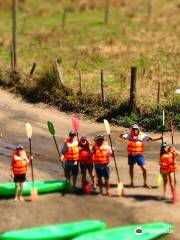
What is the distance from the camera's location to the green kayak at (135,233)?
52.3 feet

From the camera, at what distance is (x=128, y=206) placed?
18156mm

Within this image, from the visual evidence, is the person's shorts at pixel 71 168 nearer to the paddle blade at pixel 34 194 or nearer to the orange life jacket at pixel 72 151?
the orange life jacket at pixel 72 151

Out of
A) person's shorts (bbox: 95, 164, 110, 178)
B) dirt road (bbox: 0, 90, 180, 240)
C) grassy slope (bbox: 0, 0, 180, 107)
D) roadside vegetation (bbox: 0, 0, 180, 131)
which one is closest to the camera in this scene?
dirt road (bbox: 0, 90, 180, 240)

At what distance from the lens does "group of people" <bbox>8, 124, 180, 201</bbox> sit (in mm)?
18344

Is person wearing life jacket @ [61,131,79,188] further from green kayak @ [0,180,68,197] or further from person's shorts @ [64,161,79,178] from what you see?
green kayak @ [0,180,68,197]

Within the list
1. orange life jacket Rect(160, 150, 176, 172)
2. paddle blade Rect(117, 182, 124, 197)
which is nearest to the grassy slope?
paddle blade Rect(117, 182, 124, 197)

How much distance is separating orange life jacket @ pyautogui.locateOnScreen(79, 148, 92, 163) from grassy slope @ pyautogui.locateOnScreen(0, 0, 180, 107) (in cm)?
822

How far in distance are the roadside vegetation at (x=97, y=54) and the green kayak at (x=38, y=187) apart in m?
6.62

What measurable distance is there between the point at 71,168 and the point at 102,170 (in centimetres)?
105

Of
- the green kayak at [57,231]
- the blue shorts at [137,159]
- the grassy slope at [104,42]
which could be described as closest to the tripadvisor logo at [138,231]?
the green kayak at [57,231]

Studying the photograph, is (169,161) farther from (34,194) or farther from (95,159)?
(34,194)

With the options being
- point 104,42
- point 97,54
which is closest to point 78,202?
point 97,54

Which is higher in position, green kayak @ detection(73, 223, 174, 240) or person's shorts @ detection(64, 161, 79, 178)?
person's shorts @ detection(64, 161, 79, 178)

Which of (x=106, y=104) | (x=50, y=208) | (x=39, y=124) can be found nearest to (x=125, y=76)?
(x=106, y=104)
